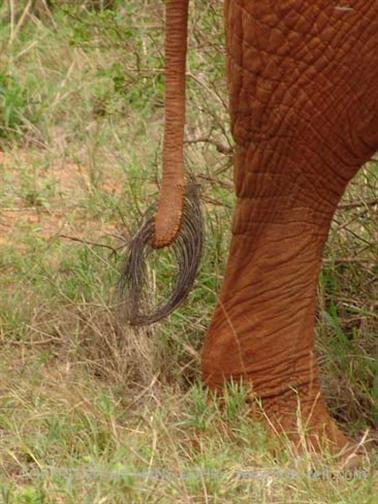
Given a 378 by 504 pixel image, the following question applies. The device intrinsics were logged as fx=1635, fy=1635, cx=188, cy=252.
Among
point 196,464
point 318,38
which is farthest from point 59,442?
point 318,38

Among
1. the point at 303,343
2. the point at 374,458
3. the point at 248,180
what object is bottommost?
the point at 374,458

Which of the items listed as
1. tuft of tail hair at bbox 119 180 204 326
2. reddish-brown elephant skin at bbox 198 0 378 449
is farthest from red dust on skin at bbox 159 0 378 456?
tuft of tail hair at bbox 119 180 204 326

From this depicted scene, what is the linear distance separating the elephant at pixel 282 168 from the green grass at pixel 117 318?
9 cm

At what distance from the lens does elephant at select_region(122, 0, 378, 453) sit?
2902 millimetres

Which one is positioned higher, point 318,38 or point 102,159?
point 318,38

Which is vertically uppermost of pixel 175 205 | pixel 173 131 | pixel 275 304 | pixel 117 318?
pixel 173 131

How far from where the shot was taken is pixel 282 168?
3.01m

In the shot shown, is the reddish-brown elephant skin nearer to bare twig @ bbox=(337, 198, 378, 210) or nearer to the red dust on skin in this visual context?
the red dust on skin

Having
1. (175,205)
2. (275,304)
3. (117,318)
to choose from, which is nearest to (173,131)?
(175,205)

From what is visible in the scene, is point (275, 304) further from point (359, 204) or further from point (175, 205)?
point (359, 204)

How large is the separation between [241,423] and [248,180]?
1.49 feet

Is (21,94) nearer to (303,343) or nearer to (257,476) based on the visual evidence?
(303,343)

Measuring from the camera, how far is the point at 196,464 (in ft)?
9.42

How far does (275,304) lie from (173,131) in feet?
1.28
